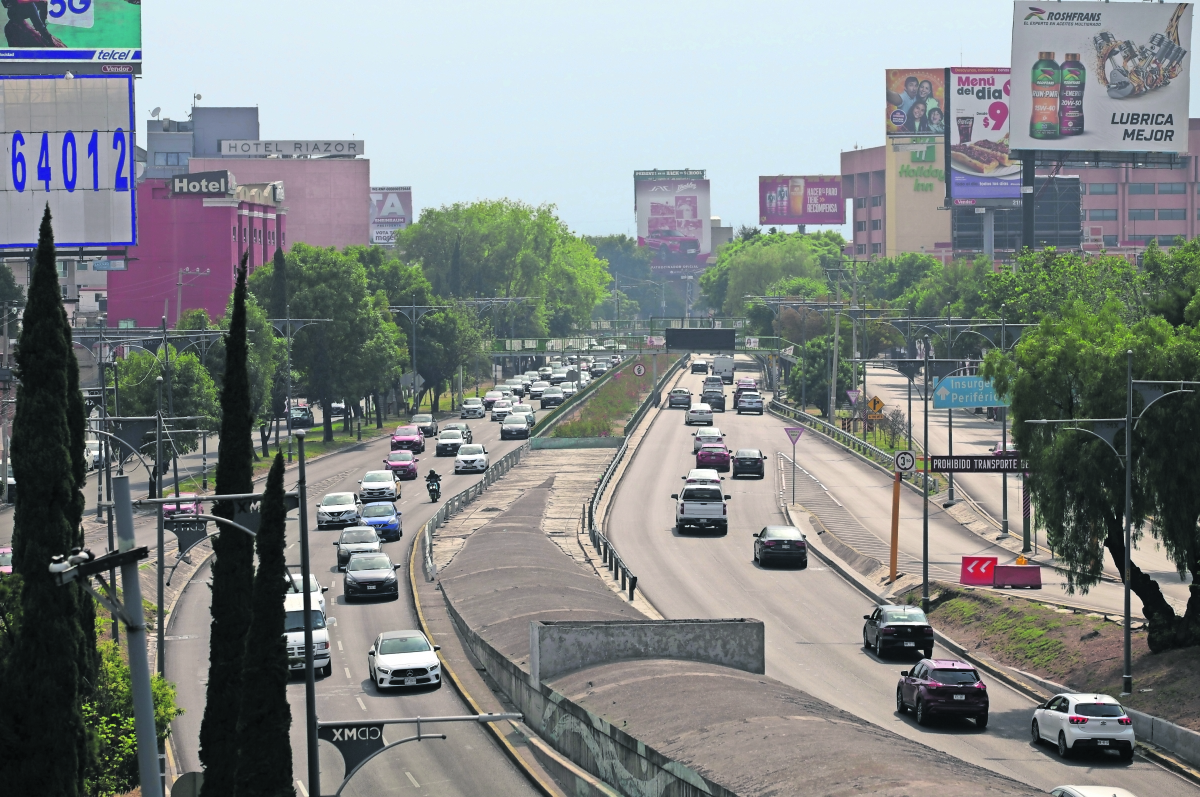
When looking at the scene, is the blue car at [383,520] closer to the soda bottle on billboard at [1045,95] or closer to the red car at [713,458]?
the red car at [713,458]

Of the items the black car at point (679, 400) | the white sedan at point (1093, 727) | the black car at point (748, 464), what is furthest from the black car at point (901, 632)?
the black car at point (679, 400)

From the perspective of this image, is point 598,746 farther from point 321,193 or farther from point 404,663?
point 321,193

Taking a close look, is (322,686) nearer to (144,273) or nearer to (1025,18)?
(1025,18)

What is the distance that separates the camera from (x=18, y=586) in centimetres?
2809

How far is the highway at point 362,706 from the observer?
29.5 metres

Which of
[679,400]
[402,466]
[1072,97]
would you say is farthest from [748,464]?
[1072,97]

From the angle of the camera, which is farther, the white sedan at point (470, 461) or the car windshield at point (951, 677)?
the white sedan at point (470, 461)

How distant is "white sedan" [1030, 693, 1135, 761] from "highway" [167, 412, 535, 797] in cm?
1085

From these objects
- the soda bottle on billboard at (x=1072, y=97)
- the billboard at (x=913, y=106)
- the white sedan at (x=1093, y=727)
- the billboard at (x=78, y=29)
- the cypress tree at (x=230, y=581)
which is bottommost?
the white sedan at (x=1093, y=727)

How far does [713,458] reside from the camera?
3147 inches

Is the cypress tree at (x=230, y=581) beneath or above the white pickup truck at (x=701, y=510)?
above

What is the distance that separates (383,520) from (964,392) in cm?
2325

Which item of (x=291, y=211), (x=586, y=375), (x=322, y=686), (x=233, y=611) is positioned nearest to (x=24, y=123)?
(x=322, y=686)

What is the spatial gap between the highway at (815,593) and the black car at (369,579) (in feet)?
27.1
